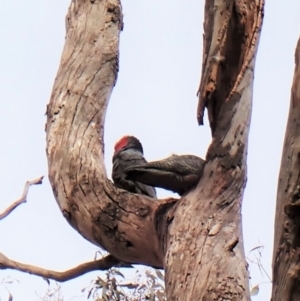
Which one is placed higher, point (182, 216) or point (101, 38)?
point (101, 38)

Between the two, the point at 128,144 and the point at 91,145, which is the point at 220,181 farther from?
the point at 128,144

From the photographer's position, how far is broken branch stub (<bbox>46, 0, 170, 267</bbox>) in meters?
2.23

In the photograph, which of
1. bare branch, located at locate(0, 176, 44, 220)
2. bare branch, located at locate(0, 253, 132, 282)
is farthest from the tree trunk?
bare branch, located at locate(0, 176, 44, 220)

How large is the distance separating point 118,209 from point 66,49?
2.68ft

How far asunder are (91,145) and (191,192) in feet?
1.75

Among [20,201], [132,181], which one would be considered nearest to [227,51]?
[132,181]

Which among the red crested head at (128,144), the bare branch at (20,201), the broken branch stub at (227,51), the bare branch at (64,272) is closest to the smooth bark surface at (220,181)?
the broken branch stub at (227,51)

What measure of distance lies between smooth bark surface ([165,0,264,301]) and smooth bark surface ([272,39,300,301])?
35 cm

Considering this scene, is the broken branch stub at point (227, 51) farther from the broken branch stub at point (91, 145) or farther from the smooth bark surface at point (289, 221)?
the smooth bark surface at point (289, 221)

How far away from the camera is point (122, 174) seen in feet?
8.49

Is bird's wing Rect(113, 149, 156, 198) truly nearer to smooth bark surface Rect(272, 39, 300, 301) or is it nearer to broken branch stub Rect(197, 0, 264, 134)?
broken branch stub Rect(197, 0, 264, 134)

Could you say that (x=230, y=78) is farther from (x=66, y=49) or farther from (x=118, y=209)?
(x=66, y=49)

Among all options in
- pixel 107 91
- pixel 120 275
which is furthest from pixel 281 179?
pixel 120 275

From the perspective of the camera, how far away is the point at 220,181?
2.05 meters
